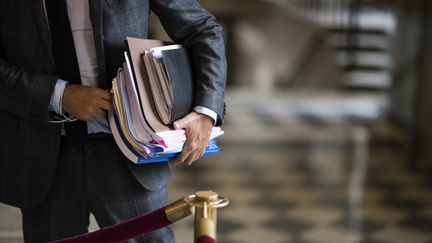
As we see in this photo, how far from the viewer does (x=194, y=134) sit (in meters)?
2.17

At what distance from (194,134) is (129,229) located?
1.07 feet

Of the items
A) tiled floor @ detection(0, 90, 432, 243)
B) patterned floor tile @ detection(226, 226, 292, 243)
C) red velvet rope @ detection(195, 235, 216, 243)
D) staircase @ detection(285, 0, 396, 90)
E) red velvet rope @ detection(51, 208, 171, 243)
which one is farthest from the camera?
staircase @ detection(285, 0, 396, 90)

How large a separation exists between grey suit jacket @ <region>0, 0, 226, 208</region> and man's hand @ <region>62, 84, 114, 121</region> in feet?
0.18

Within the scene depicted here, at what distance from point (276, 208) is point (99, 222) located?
13.2 ft

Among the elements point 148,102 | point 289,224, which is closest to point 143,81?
point 148,102

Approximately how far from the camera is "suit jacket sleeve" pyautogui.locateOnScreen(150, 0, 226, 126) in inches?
87.4

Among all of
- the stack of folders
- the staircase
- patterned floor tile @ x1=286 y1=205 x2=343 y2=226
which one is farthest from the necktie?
the staircase

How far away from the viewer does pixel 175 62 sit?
7.18ft

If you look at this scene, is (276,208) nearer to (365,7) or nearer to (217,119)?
(217,119)

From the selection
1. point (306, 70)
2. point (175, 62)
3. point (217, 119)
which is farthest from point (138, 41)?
point (306, 70)

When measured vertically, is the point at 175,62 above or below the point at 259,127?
above

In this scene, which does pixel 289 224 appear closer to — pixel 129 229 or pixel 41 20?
pixel 129 229

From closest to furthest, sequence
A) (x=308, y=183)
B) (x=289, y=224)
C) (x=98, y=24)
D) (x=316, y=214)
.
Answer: (x=98, y=24) → (x=289, y=224) → (x=316, y=214) → (x=308, y=183)

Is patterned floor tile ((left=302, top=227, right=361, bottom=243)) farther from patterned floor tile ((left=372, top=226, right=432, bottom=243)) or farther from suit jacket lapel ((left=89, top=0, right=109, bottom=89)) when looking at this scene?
suit jacket lapel ((left=89, top=0, right=109, bottom=89))
